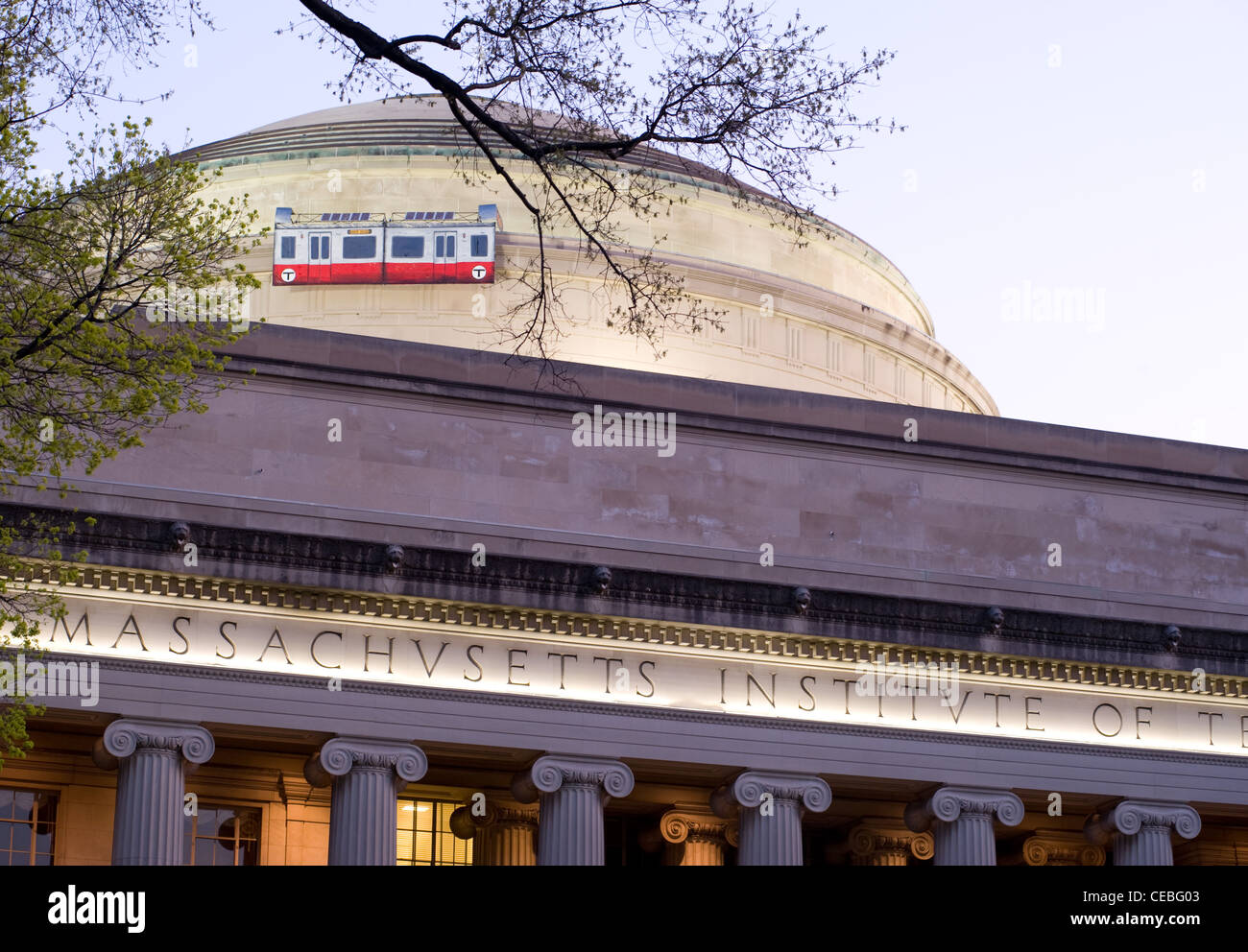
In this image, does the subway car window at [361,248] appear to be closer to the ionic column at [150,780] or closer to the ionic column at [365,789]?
the ionic column at [365,789]

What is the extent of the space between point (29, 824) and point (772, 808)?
11.4m

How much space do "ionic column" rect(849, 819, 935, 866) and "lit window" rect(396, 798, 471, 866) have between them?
22.0 feet

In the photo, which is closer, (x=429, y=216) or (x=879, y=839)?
(x=879, y=839)

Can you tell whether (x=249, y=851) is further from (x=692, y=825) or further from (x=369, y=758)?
(x=692, y=825)

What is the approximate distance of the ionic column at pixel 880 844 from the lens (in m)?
40.4

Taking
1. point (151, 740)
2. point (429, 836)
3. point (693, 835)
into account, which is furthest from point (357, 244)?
point (151, 740)

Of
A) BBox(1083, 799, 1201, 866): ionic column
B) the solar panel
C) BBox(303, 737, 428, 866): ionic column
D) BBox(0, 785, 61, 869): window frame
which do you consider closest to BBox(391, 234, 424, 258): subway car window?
the solar panel

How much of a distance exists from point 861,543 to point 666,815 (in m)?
5.86

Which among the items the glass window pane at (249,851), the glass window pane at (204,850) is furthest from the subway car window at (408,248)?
the glass window pane at (204,850)

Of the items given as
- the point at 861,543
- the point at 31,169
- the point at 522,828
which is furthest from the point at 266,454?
the point at 31,169

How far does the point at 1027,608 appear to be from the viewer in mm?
39156

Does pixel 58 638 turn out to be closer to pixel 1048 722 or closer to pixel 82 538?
pixel 82 538

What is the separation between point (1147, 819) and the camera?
3912cm

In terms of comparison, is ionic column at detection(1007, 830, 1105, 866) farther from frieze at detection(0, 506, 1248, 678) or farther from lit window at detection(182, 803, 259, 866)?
lit window at detection(182, 803, 259, 866)
